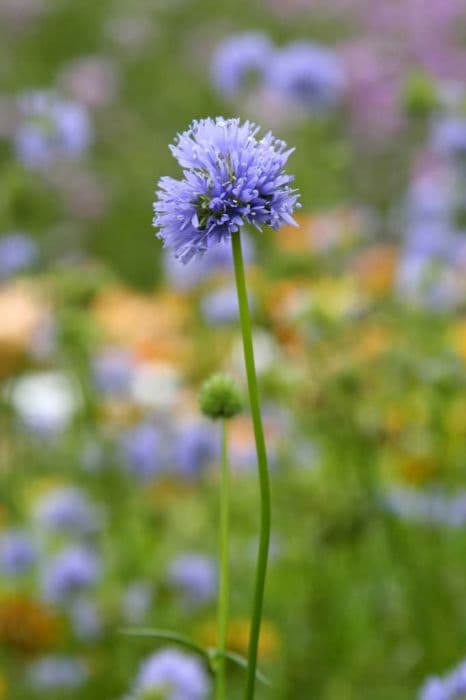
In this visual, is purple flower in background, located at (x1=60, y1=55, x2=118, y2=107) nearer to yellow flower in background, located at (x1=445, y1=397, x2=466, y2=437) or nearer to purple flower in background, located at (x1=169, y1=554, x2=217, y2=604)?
yellow flower in background, located at (x1=445, y1=397, x2=466, y2=437)

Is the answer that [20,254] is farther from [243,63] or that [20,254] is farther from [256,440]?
[256,440]

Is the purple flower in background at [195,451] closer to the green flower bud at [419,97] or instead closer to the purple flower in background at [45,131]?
the purple flower in background at [45,131]

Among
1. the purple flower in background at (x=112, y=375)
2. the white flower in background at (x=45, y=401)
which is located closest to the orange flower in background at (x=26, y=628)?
the white flower in background at (x=45, y=401)

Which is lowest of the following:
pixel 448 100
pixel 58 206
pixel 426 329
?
pixel 426 329

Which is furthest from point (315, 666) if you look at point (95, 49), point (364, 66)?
point (95, 49)

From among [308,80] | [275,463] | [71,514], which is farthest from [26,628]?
[308,80]

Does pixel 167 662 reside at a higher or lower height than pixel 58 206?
lower

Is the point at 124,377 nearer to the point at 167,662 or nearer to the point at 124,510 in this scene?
the point at 124,510
